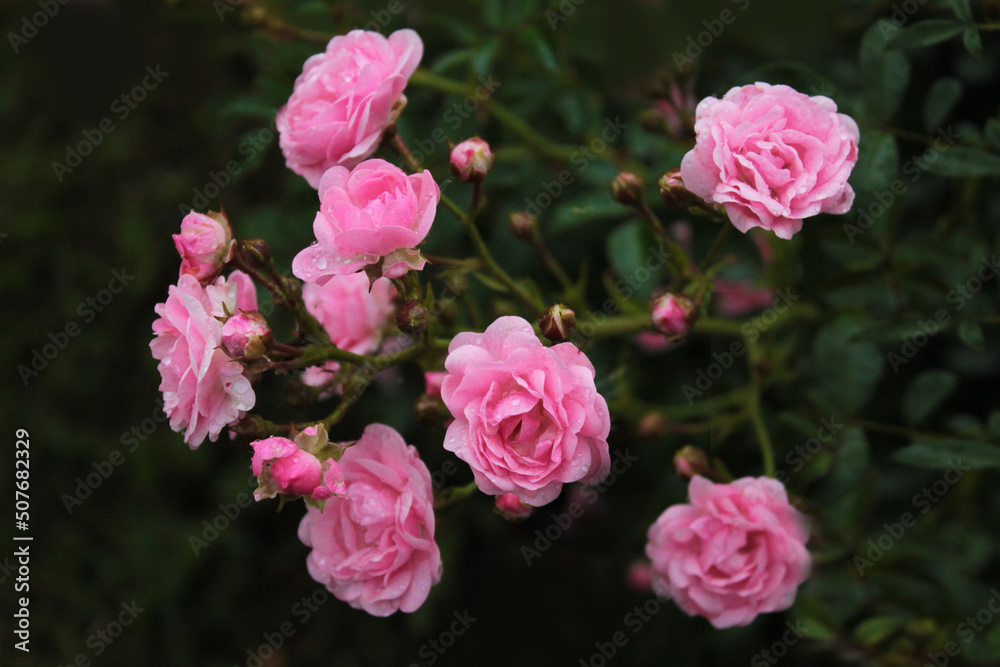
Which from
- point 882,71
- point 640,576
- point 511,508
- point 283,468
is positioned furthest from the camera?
point 640,576

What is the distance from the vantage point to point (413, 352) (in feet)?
4.74

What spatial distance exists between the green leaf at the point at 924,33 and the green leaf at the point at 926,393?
719 millimetres

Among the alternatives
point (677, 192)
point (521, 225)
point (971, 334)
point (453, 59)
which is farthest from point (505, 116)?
point (971, 334)

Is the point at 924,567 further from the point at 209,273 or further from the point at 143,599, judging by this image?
the point at 143,599

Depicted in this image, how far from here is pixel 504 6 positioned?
193cm

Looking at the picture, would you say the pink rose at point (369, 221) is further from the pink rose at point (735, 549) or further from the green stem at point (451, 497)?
the pink rose at point (735, 549)

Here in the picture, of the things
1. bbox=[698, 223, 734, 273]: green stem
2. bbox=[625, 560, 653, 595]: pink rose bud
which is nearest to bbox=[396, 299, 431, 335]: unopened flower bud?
bbox=[698, 223, 734, 273]: green stem

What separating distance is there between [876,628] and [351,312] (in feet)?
4.34

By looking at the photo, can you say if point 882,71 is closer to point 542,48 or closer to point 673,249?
point 673,249

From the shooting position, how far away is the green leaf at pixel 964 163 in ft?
4.96

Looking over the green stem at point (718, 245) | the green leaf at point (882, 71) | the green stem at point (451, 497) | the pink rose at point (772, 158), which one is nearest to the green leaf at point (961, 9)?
the green leaf at point (882, 71)

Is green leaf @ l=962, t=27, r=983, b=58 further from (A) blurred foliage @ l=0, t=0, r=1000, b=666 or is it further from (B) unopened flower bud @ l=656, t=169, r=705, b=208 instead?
(B) unopened flower bud @ l=656, t=169, r=705, b=208

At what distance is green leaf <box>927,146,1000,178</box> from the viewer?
1512 mm

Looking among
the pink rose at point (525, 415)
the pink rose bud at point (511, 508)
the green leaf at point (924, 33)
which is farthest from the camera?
the green leaf at point (924, 33)
